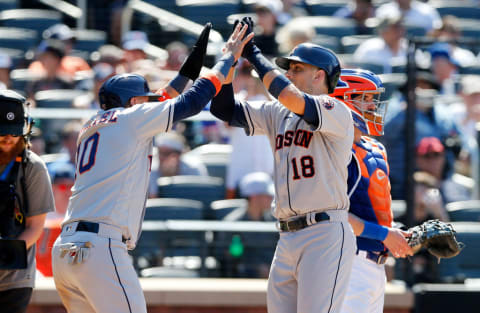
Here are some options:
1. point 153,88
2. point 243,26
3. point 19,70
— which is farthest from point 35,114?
point 243,26

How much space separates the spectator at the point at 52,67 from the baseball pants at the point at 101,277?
15.4ft

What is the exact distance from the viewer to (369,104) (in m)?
4.55

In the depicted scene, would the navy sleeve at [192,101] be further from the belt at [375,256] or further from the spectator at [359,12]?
the spectator at [359,12]

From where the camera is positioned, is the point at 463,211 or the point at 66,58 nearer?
the point at 463,211

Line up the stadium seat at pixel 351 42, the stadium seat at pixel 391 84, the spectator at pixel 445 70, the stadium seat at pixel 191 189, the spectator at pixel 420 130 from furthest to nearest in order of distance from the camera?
the stadium seat at pixel 351 42
the spectator at pixel 445 70
the stadium seat at pixel 391 84
the stadium seat at pixel 191 189
the spectator at pixel 420 130

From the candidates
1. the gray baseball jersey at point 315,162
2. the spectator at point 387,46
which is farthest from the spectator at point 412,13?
the gray baseball jersey at point 315,162

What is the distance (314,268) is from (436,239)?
812mm

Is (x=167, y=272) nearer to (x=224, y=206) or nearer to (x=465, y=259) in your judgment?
(x=224, y=206)

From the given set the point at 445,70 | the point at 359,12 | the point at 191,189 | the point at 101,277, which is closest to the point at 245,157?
the point at 191,189

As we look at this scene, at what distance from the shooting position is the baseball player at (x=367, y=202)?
4410 millimetres

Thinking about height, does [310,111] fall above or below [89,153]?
above

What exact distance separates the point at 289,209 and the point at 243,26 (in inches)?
37.7

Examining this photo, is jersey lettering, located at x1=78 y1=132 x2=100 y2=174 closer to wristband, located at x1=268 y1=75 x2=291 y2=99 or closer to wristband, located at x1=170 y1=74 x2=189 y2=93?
A: wristband, located at x1=170 y1=74 x2=189 y2=93

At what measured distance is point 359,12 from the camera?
10.1 metres
